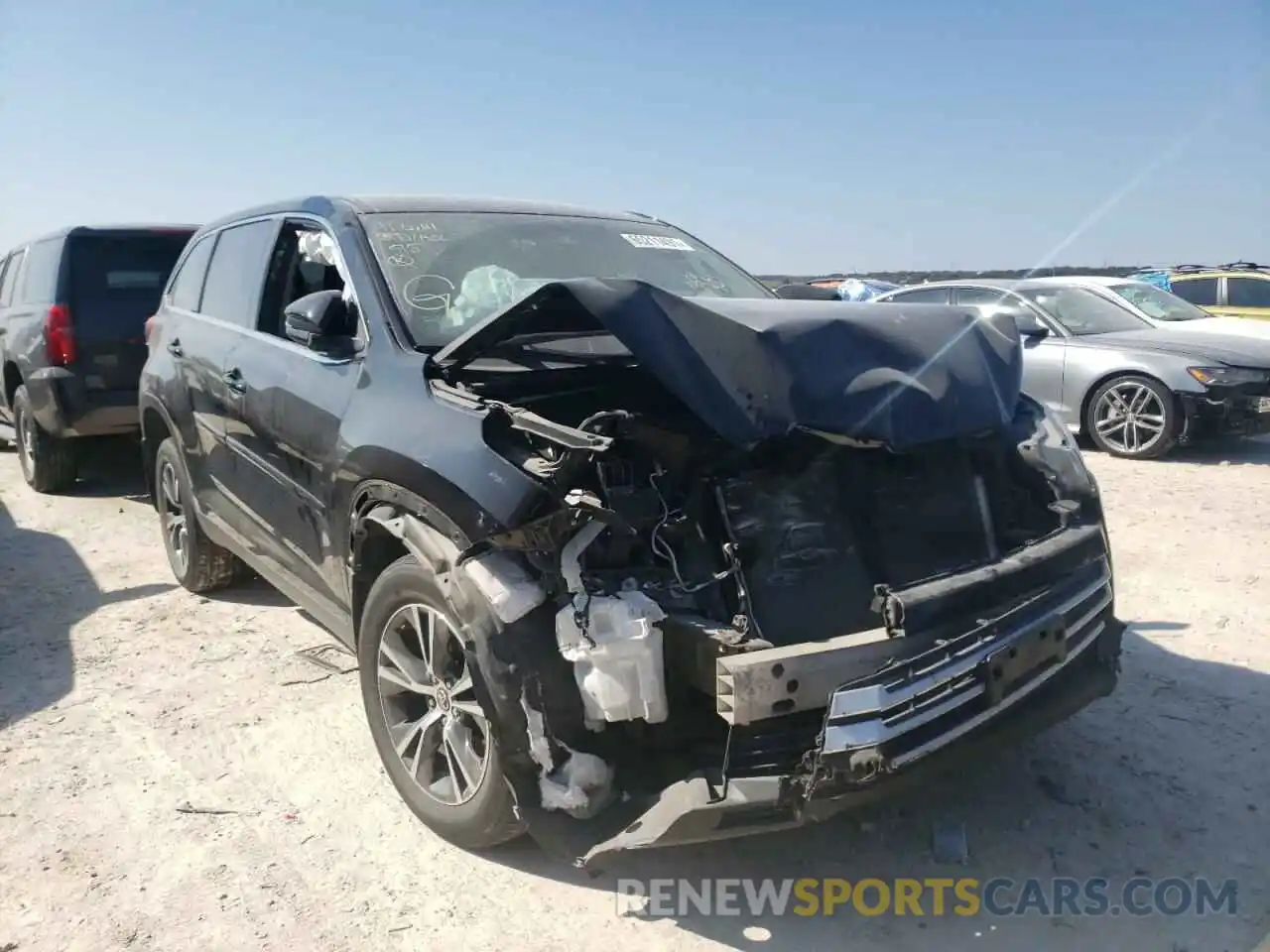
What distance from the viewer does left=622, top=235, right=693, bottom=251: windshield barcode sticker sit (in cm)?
430

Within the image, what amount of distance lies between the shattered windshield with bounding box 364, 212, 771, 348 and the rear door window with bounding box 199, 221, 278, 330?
0.88 metres

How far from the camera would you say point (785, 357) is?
2.82m

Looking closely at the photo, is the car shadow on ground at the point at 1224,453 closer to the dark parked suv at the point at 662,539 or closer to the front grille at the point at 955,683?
the dark parked suv at the point at 662,539

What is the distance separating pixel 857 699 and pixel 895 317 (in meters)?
1.38

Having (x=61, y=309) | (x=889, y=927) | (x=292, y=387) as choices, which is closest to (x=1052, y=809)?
(x=889, y=927)

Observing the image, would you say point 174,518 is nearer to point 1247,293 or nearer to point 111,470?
point 111,470

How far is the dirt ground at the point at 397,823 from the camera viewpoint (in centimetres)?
262

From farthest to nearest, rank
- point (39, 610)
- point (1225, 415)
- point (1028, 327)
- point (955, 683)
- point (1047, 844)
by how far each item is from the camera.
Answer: point (1225, 415) < point (39, 610) < point (1028, 327) < point (1047, 844) < point (955, 683)

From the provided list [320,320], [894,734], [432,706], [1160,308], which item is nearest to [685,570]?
[894,734]

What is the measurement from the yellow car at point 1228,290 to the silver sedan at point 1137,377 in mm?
4249

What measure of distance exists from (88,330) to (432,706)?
579 centimetres

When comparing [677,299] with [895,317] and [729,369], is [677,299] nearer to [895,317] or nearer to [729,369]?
[729,369]

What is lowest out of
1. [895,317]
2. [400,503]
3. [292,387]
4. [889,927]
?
[889,927]

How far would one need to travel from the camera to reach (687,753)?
255 cm
